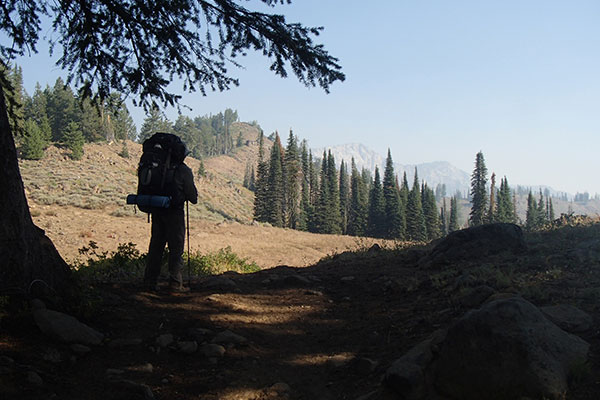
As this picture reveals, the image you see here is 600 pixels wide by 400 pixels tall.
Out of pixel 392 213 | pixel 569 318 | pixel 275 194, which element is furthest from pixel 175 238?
pixel 392 213

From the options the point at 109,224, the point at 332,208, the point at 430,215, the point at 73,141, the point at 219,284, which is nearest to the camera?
the point at 219,284

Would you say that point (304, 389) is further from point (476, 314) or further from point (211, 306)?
point (211, 306)

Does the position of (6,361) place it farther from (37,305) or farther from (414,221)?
(414,221)

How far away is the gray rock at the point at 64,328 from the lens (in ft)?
13.5

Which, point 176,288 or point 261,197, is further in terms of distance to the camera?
point 261,197

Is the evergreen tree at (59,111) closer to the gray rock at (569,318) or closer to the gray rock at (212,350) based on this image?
the gray rock at (212,350)

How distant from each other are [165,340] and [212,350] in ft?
1.86

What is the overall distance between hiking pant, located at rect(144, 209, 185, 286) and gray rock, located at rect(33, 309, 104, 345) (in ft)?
6.93

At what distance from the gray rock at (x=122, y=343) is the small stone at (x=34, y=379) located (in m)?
1.02

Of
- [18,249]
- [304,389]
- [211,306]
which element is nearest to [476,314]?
[304,389]

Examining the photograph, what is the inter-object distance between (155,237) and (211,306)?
1.51 meters

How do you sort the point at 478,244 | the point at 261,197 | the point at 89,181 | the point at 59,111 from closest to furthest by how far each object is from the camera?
the point at 478,244
the point at 89,181
the point at 59,111
the point at 261,197

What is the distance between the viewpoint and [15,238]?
4.43 m

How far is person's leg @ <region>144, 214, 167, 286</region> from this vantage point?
6539 millimetres
